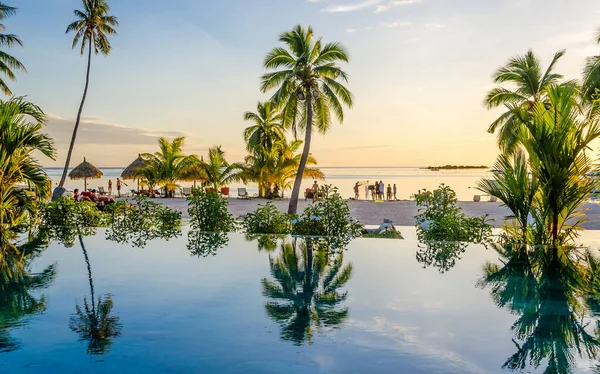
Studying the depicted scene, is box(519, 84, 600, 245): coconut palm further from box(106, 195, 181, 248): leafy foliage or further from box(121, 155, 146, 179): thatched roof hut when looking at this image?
box(121, 155, 146, 179): thatched roof hut

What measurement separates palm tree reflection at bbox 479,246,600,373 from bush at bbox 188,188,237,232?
6.53 m

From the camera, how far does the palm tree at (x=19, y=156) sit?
36.8ft

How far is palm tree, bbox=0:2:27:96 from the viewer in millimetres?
23647

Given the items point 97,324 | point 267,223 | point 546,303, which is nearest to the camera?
point 97,324

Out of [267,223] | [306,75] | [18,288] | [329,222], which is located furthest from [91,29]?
[18,288]

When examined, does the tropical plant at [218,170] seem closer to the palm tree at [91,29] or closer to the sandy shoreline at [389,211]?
the sandy shoreline at [389,211]

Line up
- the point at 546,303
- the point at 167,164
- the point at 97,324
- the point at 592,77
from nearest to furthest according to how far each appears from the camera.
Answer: the point at 97,324
the point at 546,303
the point at 592,77
the point at 167,164

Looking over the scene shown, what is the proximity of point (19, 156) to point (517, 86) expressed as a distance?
2320 cm

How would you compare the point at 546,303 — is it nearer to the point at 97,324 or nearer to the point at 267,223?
the point at 97,324

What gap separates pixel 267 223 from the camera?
40.4ft

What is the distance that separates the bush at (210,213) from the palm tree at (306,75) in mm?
6450

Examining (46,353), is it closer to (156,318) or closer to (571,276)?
(156,318)

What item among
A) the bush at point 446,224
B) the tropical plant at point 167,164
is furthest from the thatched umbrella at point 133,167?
the bush at point 446,224

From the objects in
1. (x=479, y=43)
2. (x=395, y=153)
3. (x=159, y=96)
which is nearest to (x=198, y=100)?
(x=159, y=96)
